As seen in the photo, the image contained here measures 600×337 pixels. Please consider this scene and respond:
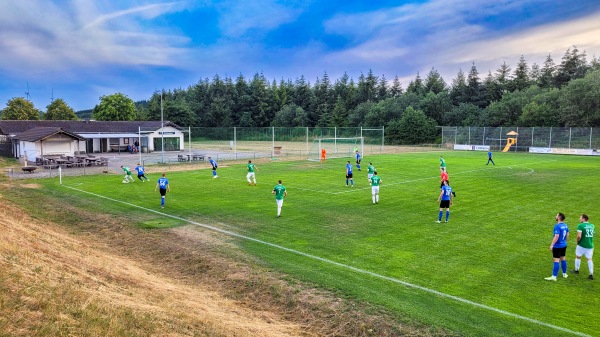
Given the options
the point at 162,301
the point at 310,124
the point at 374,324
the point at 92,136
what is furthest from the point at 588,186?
the point at 310,124

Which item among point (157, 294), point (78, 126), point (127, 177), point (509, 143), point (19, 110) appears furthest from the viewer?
point (19, 110)

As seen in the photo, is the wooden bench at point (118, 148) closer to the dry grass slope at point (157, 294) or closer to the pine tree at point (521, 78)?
the dry grass slope at point (157, 294)

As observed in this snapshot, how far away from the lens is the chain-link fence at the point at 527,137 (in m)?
57.7

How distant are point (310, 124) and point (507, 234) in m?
95.4

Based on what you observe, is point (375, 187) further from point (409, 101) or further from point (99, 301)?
point (409, 101)

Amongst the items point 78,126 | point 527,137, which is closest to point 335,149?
point 527,137

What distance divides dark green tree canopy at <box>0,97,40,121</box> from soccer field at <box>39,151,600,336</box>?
65.7 meters

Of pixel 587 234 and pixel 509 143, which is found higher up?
pixel 509 143

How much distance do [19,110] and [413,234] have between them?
92.1m

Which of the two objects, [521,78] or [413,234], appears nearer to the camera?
[413,234]

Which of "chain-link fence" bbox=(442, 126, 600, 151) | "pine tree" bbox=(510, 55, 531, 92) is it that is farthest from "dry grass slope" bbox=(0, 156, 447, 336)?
"pine tree" bbox=(510, 55, 531, 92)

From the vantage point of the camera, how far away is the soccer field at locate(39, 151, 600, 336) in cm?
953

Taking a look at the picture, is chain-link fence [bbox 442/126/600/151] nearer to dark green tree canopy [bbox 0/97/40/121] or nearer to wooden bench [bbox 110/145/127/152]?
wooden bench [bbox 110/145/127/152]

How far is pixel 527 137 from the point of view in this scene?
63.5m
